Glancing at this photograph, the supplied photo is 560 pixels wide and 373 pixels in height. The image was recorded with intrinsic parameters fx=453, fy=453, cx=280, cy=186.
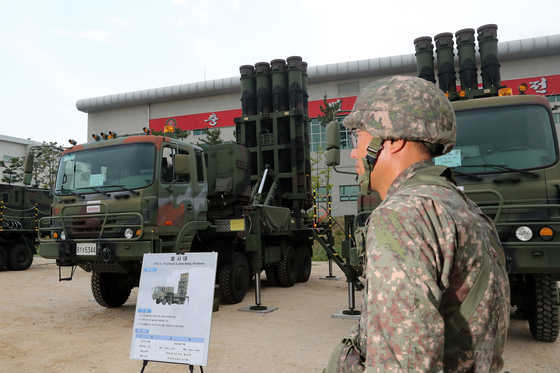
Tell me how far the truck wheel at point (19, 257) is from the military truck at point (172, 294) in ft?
40.8

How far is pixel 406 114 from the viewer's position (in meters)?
1.26

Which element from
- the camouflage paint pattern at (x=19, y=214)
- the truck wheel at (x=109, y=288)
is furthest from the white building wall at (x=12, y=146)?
the truck wheel at (x=109, y=288)

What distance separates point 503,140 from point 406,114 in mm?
4058

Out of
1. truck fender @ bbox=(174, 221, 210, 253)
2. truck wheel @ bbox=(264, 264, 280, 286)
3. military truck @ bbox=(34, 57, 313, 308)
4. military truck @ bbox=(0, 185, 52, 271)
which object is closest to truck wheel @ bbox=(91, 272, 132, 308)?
military truck @ bbox=(34, 57, 313, 308)

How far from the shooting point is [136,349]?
11.4 ft

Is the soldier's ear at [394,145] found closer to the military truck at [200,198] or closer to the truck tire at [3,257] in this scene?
the military truck at [200,198]

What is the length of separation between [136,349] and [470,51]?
557cm

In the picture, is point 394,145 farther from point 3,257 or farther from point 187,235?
point 3,257

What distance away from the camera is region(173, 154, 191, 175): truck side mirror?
21.4ft

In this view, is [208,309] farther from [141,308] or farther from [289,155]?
[289,155]

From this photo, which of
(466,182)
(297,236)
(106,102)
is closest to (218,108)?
(106,102)

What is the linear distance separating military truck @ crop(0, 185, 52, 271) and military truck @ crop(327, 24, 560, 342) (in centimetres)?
1232

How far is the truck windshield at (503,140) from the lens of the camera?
464 cm

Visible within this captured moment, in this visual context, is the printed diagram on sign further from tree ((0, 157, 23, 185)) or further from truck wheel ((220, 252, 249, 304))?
tree ((0, 157, 23, 185))
